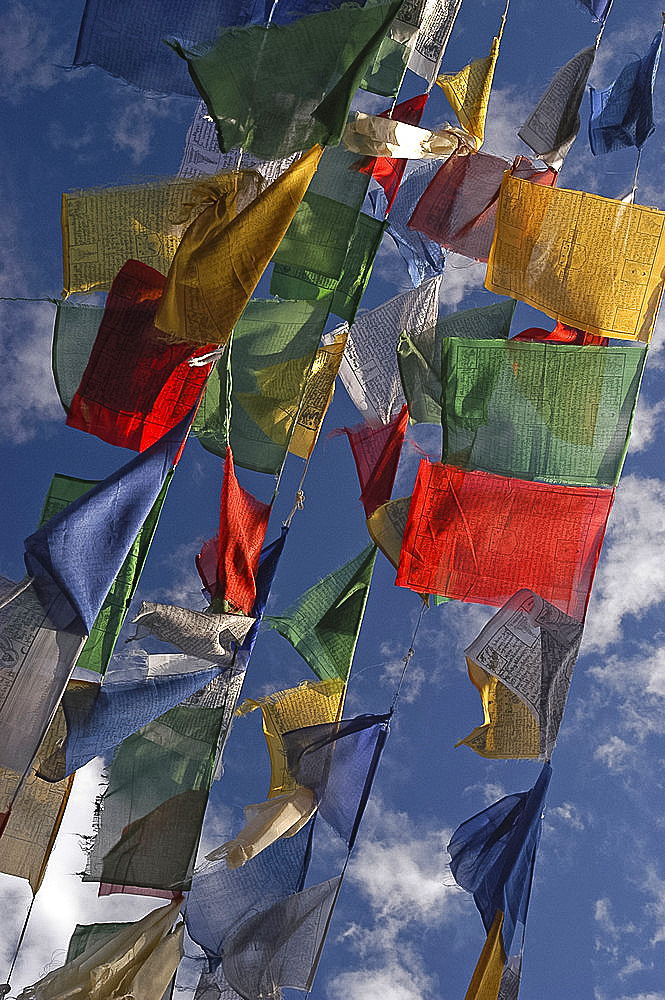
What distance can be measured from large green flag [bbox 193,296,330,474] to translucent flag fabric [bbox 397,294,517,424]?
25.3 inches

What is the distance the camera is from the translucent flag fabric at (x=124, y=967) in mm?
3828

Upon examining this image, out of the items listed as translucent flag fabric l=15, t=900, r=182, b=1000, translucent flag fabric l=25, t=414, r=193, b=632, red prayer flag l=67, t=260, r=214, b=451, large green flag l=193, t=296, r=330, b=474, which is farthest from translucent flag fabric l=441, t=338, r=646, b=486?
translucent flag fabric l=15, t=900, r=182, b=1000

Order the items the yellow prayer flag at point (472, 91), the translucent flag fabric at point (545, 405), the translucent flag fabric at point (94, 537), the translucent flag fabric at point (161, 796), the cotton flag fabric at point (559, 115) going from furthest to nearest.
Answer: the yellow prayer flag at point (472, 91) → the cotton flag fabric at point (559, 115) → the translucent flag fabric at point (545, 405) → the translucent flag fabric at point (161, 796) → the translucent flag fabric at point (94, 537)

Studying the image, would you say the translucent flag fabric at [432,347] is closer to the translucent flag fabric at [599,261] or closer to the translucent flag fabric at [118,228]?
the translucent flag fabric at [599,261]

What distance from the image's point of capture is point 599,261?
4406 millimetres

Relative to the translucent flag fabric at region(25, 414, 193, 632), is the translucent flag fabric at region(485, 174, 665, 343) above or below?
above

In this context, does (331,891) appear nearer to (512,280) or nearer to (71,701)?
(71,701)

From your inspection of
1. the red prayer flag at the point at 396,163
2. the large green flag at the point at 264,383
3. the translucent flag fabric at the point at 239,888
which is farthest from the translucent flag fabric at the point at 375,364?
the translucent flag fabric at the point at 239,888

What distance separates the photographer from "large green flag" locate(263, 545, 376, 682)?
4.90 m

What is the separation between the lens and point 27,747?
10.9 feet

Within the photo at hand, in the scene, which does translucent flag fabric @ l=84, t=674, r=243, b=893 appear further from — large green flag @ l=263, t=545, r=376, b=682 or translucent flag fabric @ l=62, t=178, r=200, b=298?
translucent flag fabric @ l=62, t=178, r=200, b=298

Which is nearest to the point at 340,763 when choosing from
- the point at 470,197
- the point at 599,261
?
the point at 599,261

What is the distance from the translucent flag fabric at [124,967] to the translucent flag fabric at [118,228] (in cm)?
292

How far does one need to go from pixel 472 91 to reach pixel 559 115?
0.50 meters
